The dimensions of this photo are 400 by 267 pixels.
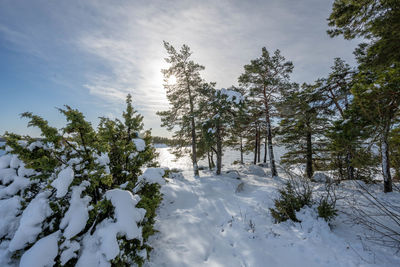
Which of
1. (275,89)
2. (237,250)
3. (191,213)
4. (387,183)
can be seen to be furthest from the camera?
(275,89)

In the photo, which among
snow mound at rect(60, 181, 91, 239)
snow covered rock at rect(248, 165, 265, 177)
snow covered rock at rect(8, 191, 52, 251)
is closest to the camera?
snow covered rock at rect(8, 191, 52, 251)

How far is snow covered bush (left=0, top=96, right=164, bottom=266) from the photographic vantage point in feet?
8.16

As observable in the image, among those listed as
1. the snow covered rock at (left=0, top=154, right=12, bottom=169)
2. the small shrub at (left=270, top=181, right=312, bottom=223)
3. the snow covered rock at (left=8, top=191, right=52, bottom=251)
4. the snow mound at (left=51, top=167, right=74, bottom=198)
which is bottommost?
the small shrub at (left=270, top=181, right=312, bottom=223)

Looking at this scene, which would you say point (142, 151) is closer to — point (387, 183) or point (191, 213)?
point (191, 213)

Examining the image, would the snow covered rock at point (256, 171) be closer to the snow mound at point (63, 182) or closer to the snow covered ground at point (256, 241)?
the snow covered ground at point (256, 241)

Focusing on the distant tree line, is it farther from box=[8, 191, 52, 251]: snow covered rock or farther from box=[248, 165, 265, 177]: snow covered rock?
box=[8, 191, 52, 251]: snow covered rock

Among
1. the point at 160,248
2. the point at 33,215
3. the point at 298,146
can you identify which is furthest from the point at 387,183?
the point at 33,215

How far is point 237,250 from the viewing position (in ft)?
12.4

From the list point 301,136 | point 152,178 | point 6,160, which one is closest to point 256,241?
point 152,178

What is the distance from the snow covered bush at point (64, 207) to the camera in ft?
8.16

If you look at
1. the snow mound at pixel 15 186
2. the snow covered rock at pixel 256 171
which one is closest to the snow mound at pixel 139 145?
the snow mound at pixel 15 186

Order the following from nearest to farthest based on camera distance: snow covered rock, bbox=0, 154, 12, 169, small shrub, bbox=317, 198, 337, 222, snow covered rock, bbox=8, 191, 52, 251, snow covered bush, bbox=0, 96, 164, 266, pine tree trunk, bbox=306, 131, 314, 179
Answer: snow covered rock, bbox=8, 191, 52, 251
snow covered bush, bbox=0, 96, 164, 266
snow covered rock, bbox=0, 154, 12, 169
small shrub, bbox=317, 198, 337, 222
pine tree trunk, bbox=306, 131, 314, 179

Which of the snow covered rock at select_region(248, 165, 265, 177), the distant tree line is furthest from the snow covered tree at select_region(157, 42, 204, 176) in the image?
the snow covered rock at select_region(248, 165, 265, 177)

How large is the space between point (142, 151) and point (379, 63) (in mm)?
9065
